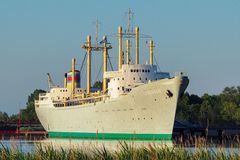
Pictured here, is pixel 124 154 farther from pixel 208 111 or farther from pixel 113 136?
pixel 208 111

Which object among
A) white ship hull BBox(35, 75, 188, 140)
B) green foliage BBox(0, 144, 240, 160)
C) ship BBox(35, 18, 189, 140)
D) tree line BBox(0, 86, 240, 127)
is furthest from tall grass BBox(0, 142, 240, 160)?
tree line BBox(0, 86, 240, 127)

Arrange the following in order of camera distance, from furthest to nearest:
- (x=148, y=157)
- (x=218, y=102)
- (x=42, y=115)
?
1. (x=218, y=102)
2. (x=42, y=115)
3. (x=148, y=157)

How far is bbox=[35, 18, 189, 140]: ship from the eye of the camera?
3428 inches

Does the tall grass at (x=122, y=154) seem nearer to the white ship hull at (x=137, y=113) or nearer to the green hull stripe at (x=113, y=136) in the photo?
the green hull stripe at (x=113, y=136)

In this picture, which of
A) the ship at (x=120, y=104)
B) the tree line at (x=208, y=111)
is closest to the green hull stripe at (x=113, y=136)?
the ship at (x=120, y=104)

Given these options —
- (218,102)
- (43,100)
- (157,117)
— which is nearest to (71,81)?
(43,100)

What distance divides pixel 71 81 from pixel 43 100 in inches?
246

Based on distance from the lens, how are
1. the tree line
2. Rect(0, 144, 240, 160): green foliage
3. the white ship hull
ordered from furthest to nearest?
the tree line < the white ship hull < Rect(0, 144, 240, 160): green foliage

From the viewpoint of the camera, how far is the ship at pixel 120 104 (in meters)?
87.1

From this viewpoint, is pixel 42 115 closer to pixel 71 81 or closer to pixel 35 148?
pixel 71 81

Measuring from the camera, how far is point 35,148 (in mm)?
36281

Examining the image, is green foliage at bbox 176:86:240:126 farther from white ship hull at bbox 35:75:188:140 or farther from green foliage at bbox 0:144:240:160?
green foliage at bbox 0:144:240:160

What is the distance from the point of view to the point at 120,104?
93375 millimetres

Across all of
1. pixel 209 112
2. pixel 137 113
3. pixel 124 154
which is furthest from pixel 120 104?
pixel 209 112
